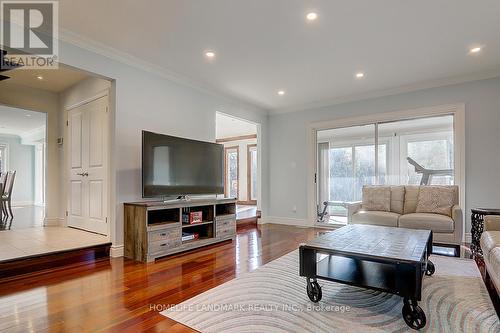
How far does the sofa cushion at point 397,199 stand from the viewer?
4148 millimetres

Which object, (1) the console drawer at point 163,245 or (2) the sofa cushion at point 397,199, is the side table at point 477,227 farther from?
(1) the console drawer at point 163,245

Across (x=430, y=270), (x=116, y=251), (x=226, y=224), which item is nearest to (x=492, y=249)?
(x=430, y=270)

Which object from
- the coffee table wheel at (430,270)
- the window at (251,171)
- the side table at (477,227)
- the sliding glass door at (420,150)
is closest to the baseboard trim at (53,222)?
the window at (251,171)

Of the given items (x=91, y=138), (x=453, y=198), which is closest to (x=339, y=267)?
(x=453, y=198)

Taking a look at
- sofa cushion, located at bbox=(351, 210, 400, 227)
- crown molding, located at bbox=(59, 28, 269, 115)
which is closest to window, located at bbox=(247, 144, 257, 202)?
crown molding, located at bbox=(59, 28, 269, 115)

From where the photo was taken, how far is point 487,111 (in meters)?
4.10

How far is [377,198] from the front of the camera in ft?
14.0

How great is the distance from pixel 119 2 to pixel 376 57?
3027 mm

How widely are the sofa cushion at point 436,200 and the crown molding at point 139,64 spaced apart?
3499 millimetres

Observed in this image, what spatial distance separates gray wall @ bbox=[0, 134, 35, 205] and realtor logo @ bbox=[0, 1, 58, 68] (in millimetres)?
8001

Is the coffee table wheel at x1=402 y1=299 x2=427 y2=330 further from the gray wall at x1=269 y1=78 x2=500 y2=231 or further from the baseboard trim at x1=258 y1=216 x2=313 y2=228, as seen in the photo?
the baseboard trim at x1=258 y1=216 x2=313 y2=228

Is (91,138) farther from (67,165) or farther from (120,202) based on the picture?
(120,202)

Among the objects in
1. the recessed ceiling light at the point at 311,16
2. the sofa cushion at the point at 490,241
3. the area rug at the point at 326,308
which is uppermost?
the recessed ceiling light at the point at 311,16

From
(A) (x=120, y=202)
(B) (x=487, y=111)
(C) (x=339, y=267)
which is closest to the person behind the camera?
(C) (x=339, y=267)
